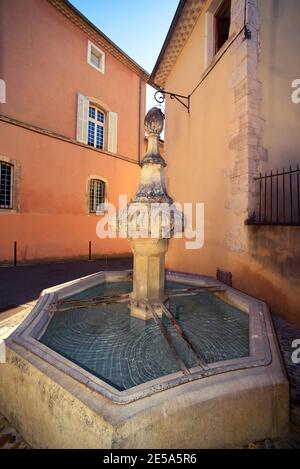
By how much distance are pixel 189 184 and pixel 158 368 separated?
561 centimetres

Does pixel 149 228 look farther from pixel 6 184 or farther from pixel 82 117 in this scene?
pixel 82 117

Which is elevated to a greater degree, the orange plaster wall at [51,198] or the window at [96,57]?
the window at [96,57]

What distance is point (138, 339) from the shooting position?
2.29 m

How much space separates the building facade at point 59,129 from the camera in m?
7.75

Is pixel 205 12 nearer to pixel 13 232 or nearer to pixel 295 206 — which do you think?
pixel 295 206

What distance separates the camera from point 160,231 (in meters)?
2.52

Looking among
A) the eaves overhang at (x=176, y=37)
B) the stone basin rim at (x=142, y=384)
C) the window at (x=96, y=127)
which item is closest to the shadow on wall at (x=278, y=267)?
the stone basin rim at (x=142, y=384)

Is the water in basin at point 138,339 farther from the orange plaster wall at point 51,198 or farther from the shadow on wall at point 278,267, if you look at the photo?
the orange plaster wall at point 51,198

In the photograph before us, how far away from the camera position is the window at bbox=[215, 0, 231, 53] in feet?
18.6

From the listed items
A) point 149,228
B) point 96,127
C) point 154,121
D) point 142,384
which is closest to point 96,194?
point 96,127

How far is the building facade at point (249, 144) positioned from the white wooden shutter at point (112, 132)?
18.0 ft

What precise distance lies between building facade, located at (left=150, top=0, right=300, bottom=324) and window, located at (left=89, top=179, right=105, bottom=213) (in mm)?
5747

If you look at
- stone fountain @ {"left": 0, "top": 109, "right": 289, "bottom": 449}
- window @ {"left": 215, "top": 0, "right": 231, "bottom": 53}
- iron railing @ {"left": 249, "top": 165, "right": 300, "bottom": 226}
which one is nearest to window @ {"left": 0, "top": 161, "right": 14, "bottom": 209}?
stone fountain @ {"left": 0, "top": 109, "right": 289, "bottom": 449}

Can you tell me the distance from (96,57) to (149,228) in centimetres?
1182
